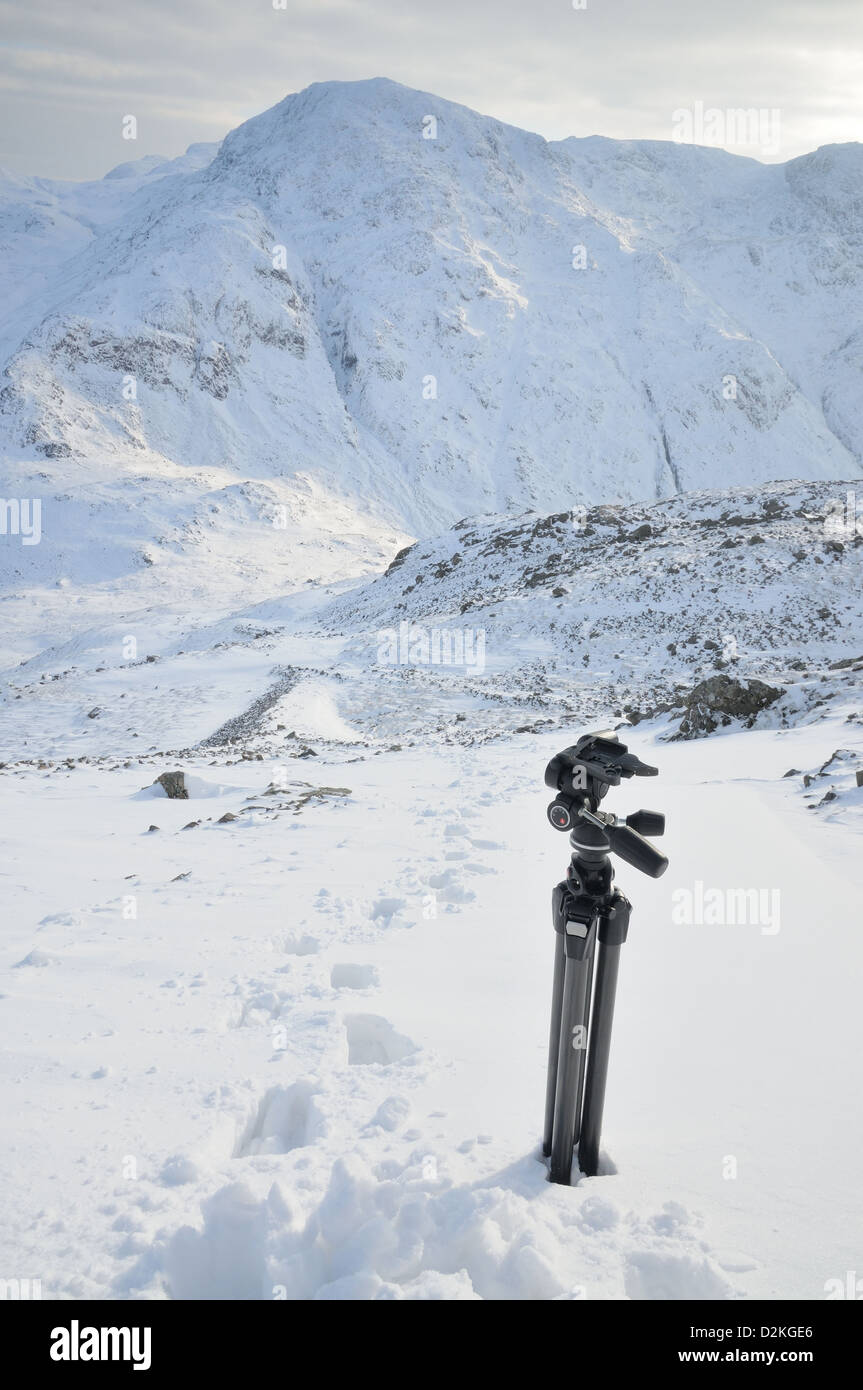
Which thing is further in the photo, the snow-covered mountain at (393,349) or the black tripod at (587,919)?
the snow-covered mountain at (393,349)

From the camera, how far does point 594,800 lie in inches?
93.5

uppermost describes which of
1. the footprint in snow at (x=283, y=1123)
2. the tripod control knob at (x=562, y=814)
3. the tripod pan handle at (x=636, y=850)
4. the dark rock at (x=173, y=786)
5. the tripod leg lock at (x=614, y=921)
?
the tripod control knob at (x=562, y=814)

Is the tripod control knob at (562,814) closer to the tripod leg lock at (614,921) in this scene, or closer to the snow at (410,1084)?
the tripod leg lock at (614,921)

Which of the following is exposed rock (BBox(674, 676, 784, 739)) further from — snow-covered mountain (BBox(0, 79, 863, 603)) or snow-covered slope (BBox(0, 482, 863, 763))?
snow-covered mountain (BBox(0, 79, 863, 603))

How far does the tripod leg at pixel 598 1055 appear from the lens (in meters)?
2.46

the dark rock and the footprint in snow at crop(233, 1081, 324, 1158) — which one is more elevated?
the footprint in snow at crop(233, 1081, 324, 1158)

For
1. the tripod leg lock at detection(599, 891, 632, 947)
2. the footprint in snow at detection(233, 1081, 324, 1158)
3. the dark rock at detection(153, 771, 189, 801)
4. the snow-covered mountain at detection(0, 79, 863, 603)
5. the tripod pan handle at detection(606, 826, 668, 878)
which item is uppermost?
the snow-covered mountain at detection(0, 79, 863, 603)

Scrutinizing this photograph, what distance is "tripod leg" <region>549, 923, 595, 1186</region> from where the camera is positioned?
7.90 ft

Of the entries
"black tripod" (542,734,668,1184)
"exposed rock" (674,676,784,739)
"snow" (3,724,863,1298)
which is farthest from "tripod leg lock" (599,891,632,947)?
"exposed rock" (674,676,784,739)

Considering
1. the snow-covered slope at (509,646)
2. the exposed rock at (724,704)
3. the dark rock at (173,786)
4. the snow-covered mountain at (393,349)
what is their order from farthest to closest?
the snow-covered mountain at (393,349) → the snow-covered slope at (509,646) → the exposed rock at (724,704) → the dark rock at (173,786)

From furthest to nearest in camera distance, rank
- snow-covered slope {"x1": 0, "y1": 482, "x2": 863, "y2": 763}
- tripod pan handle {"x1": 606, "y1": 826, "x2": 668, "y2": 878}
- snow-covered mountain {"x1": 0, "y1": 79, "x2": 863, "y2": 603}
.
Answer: snow-covered mountain {"x1": 0, "y1": 79, "x2": 863, "y2": 603}
snow-covered slope {"x1": 0, "y1": 482, "x2": 863, "y2": 763}
tripod pan handle {"x1": 606, "y1": 826, "x2": 668, "y2": 878}

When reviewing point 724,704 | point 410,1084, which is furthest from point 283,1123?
point 724,704

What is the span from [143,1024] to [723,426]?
9880 cm

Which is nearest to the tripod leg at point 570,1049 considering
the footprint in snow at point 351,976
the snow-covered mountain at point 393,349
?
the footprint in snow at point 351,976
